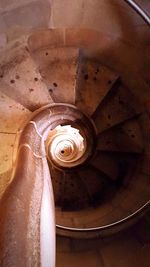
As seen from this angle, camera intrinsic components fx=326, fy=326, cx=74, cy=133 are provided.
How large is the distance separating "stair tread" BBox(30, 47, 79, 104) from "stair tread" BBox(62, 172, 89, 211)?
1187mm

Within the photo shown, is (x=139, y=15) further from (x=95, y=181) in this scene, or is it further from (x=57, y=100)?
(x=95, y=181)

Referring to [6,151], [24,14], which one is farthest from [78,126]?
[24,14]

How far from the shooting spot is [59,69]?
128 inches

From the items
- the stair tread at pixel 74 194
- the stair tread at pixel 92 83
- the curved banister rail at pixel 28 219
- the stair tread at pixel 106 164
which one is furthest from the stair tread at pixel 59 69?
the stair tread at pixel 74 194

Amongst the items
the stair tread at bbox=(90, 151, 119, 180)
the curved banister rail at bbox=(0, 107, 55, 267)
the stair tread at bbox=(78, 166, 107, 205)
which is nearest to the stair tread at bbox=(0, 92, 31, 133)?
the curved banister rail at bbox=(0, 107, 55, 267)

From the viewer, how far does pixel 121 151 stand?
12.0ft

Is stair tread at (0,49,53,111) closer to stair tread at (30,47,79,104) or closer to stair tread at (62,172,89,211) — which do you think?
stair tread at (30,47,79,104)

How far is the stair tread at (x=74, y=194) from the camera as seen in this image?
4000 millimetres

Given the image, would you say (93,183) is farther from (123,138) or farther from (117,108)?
(117,108)

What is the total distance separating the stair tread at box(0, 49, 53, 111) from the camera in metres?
3.15

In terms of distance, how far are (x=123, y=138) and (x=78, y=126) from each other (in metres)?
0.52

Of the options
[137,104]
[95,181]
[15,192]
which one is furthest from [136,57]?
[15,192]

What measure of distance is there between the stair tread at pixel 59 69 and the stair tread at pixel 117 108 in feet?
1.40

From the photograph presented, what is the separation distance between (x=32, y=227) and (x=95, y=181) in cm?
237
